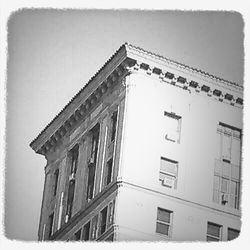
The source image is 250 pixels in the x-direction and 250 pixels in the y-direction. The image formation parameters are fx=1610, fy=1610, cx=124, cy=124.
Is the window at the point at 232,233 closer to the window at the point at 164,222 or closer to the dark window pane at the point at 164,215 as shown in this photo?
the window at the point at 164,222

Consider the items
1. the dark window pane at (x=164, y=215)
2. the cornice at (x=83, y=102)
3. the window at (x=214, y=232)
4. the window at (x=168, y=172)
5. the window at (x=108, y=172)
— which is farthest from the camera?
the window at (x=108, y=172)

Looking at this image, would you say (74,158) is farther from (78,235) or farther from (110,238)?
(110,238)

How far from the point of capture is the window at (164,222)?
40500 millimetres

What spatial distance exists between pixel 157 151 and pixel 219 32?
4.04 meters

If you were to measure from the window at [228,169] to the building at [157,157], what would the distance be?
0.09 feet

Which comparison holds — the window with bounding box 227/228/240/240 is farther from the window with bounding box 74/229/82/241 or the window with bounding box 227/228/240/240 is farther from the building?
the window with bounding box 74/229/82/241

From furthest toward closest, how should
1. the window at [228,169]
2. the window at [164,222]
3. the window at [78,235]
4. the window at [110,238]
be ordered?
the window at [228,169] < the window at [78,235] < the window at [164,222] < the window at [110,238]

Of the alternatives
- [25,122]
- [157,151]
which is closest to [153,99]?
[157,151]

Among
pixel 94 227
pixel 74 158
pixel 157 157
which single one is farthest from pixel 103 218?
pixel 74 158

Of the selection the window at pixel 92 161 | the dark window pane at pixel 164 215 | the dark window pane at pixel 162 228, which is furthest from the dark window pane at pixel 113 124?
the dark window pane at pixel 162 228

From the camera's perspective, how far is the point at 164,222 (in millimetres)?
41594

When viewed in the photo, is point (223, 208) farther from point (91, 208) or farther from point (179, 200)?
point (91, 208)

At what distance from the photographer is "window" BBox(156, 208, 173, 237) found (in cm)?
4050

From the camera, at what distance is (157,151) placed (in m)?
43.3
